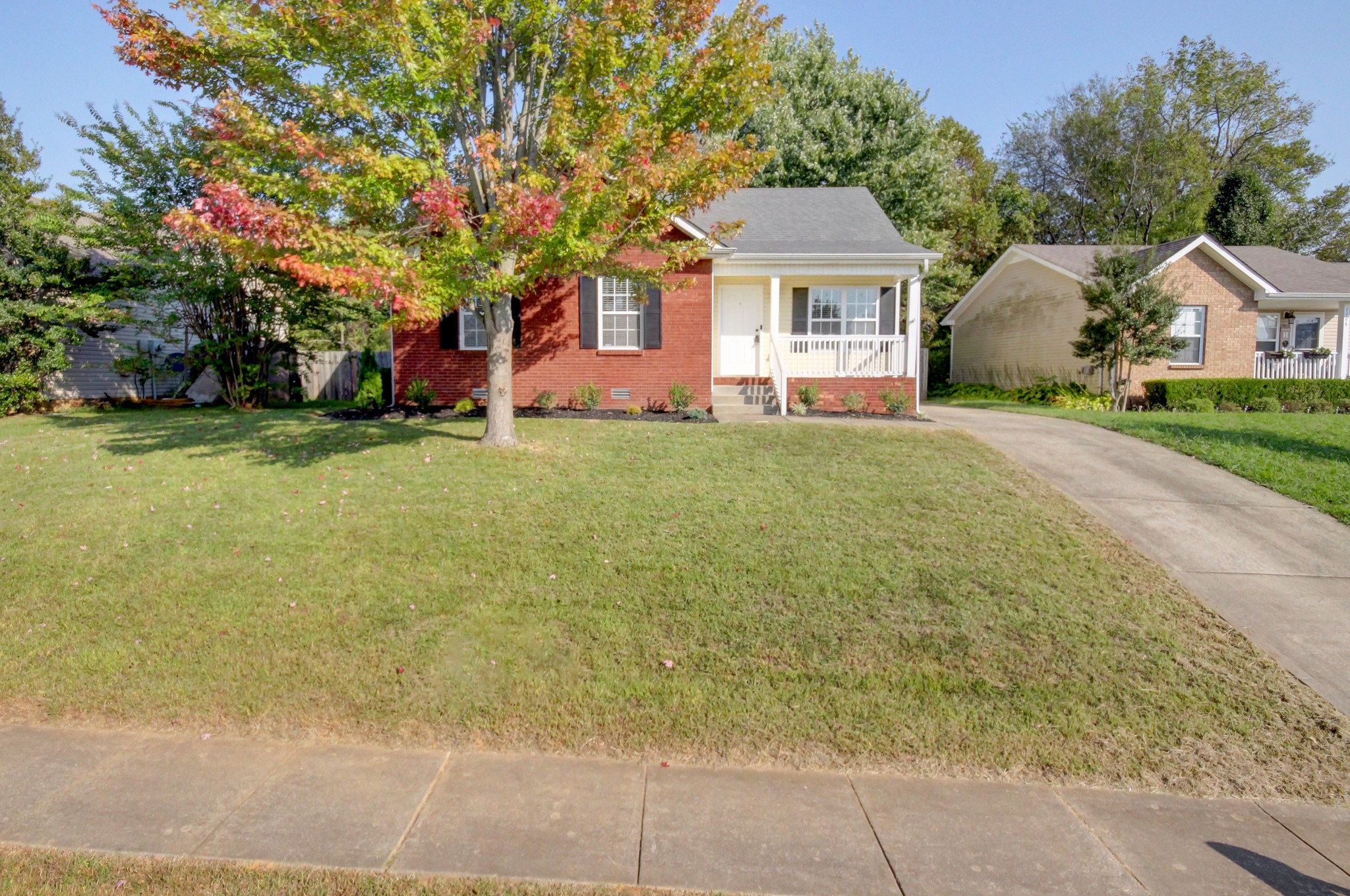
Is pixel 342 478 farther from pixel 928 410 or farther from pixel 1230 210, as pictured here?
pixel 1230 210

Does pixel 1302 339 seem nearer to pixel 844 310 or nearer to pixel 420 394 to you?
pixel 844 310

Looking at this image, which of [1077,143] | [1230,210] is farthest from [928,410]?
[1077,143]

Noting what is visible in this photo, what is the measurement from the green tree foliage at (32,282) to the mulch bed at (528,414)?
260 inches

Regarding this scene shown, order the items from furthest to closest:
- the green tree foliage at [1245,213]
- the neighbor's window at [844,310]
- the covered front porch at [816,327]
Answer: the green tree foliage at [1245,213] < the neighbor's window at [844,310] < the covered front porch at [816,327]

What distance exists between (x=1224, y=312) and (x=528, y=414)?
60.2 feet

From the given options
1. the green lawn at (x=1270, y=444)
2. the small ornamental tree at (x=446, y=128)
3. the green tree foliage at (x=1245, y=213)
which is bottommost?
the green lawn at (x=1270, y=444)

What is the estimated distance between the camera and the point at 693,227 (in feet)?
44.6

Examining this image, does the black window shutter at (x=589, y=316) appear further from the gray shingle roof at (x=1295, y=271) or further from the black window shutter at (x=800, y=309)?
the gray shingle roof at (x=1295, y=271)

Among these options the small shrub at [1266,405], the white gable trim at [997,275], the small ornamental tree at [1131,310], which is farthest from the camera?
the white gable trim at [997,275]

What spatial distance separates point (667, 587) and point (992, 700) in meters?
2.38

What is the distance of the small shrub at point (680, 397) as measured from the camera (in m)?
13.8

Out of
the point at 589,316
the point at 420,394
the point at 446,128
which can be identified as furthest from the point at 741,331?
the point at 446,128

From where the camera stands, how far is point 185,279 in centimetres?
1519

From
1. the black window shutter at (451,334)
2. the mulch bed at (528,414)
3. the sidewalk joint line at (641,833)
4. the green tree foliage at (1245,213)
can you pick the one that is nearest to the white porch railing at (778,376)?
the mulch bed at (528,414)
